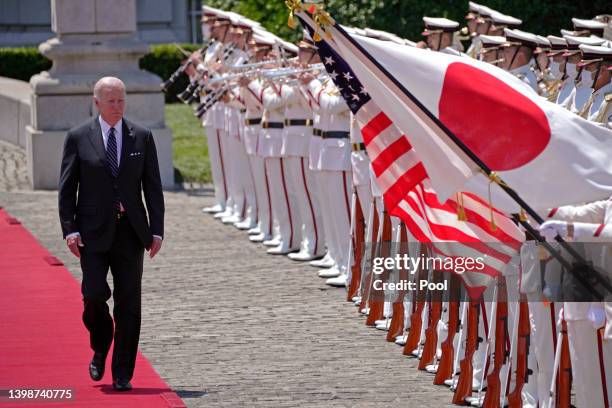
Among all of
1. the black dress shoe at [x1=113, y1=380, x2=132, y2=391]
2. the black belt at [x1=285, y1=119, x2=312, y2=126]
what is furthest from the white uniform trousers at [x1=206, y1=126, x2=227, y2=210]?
the black dress shoe at [x1=113, y1=380, x2=132, y2=391]

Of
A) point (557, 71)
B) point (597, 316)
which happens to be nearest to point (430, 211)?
point (597, 316)

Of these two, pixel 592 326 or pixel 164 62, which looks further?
pixel 164 62

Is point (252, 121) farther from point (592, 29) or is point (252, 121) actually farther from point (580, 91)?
point (580, 91)

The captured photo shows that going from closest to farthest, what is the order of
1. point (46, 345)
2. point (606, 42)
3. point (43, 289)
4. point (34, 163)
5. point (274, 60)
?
point (606, 42)
point (46, 345)
point (43, 289)
point (274, 60)
point (34, 163)

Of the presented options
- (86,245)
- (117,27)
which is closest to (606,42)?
(86,245)

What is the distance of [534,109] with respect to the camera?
25.6ft

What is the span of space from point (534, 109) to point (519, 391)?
181cm

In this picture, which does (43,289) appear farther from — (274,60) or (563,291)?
(563,291)

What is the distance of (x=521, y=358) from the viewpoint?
346 inches

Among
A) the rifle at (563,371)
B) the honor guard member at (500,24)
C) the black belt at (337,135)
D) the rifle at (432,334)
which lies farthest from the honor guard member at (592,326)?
the black belt at (337,135)

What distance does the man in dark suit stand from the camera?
29.6 ft
